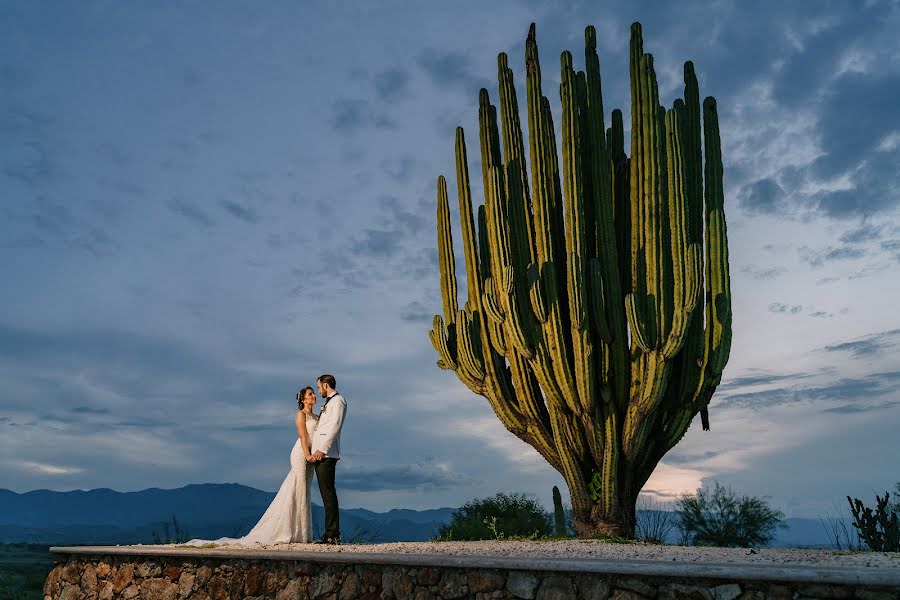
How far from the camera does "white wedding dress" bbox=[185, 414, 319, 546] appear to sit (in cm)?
980

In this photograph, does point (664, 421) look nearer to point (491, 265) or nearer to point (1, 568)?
point (491, 265)

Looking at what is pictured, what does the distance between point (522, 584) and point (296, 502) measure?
14.5ft

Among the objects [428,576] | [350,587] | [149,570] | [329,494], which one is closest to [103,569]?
[149,570]

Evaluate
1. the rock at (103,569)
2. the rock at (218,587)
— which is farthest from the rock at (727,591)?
the rock at (103,569)

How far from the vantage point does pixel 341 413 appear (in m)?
9.41

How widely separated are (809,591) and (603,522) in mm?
5863

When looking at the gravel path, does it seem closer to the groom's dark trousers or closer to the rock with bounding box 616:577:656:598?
the groom's dark trousers

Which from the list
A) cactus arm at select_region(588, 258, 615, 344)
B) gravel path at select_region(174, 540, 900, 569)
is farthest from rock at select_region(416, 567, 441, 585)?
cactus arm at select_region(588, 258, 615, 344)

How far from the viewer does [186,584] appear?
9031 millimetres

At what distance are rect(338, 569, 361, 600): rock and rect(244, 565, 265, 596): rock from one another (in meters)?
1.21

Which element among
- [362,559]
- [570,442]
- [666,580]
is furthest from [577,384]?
[666,580]

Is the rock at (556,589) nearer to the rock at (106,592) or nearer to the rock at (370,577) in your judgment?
the rock at (370,577)

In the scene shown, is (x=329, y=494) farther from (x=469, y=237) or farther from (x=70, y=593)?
(x=469, y=237)

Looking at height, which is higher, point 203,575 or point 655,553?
point 655,553
